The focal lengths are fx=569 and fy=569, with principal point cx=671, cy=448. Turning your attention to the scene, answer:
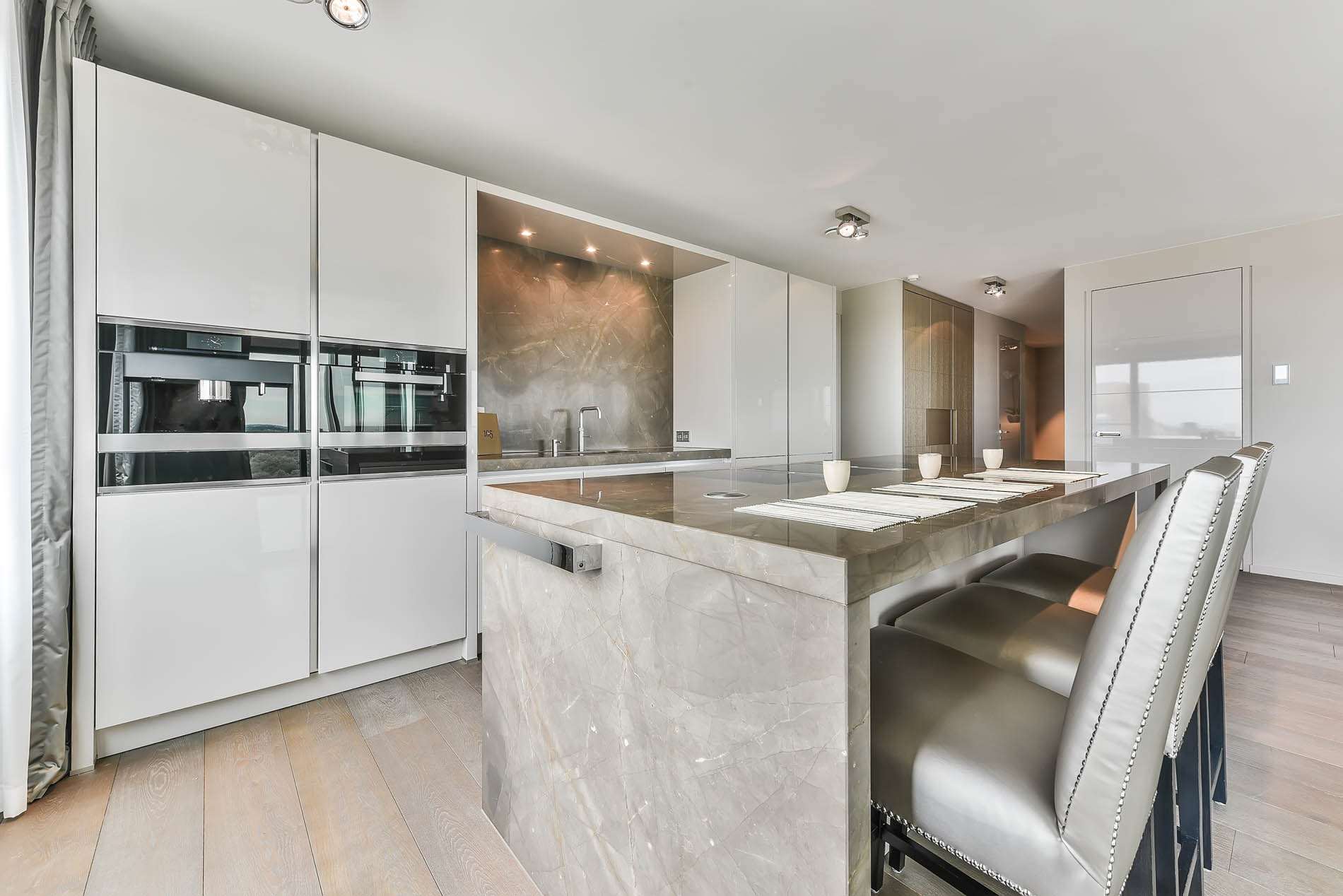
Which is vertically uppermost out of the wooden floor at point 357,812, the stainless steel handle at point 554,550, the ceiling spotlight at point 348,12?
the ceiling spotlight at point 348,12

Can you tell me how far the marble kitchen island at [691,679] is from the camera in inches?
25.1

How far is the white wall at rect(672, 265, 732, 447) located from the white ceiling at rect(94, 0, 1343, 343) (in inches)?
23.6

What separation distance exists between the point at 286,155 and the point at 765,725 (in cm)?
248

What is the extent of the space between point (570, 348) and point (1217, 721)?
3446 mm

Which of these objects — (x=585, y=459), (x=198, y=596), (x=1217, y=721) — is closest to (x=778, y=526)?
(x=1217, y=721)

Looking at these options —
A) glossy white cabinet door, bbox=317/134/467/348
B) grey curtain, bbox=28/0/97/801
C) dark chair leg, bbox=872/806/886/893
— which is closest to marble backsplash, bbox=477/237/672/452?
glossy white cabinet door, bbox=317/134/467/348

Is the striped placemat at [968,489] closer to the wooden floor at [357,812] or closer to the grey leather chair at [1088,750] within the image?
the grey leather chair at [1088,750]

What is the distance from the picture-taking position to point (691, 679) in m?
0.81

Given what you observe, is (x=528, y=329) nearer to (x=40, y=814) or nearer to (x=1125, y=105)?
(x=40, y=814)

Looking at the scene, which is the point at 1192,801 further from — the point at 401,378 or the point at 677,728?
the point at 401,378

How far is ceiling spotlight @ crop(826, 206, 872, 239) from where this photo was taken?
11.6ft

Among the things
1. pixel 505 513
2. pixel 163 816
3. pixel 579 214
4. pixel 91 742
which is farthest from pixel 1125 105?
pixel 91 742

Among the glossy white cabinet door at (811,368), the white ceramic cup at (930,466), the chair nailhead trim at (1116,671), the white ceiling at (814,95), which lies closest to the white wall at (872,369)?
the glossy white cabinet door at (811,368)

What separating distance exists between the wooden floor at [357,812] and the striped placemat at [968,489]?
0.87m
